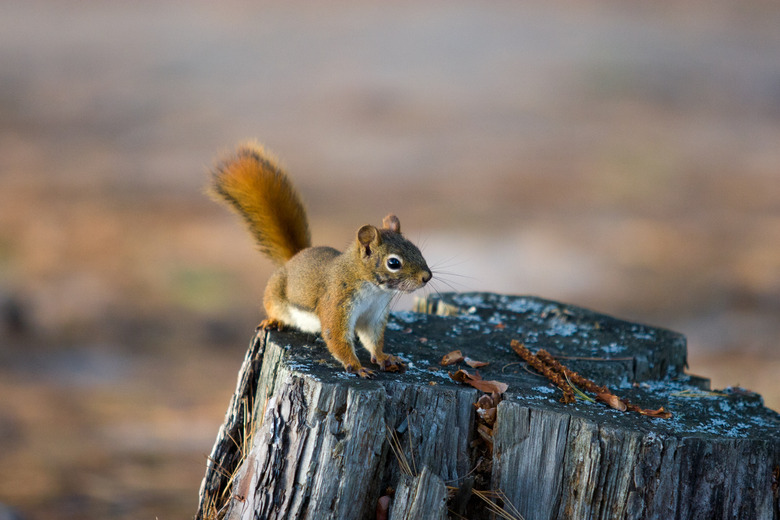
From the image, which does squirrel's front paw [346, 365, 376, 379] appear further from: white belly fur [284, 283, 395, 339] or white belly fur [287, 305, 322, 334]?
white belly fur [287, 305, 322, 334]

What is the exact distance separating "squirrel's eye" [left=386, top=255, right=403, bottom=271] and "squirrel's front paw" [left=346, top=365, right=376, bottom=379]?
28 cm

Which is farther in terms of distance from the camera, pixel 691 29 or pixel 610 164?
pixel 691 29

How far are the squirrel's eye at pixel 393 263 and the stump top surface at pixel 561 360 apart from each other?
279mm

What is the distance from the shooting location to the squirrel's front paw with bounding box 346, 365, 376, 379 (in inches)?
76.0

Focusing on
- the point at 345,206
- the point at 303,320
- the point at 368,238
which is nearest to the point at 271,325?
the point at 303,320

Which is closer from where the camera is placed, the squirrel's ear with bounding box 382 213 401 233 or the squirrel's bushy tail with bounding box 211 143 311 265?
the squirrel's ear with bounding box 382 213 401 233

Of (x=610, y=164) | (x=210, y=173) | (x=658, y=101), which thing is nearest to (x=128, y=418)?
(x=210, y=173)

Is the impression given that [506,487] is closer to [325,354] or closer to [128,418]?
[325,354]

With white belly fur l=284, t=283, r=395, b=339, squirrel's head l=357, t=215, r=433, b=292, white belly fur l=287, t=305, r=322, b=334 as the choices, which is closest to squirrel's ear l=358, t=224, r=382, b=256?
squirrel's head l=357, t=215, r=433, b=292

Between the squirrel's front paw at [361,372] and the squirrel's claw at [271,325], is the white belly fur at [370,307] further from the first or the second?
the squirrel's claw at [271,325]

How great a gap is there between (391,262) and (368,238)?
9cm

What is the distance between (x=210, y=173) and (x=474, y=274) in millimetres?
3174

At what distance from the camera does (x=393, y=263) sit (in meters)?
2.04

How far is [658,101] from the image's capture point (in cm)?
788
